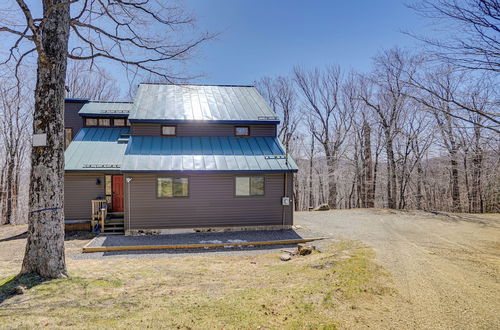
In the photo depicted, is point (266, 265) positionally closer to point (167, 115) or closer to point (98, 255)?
point (98, 255)

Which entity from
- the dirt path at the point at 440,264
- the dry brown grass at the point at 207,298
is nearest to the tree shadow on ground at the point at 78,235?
the dry brown grass at the point at 207,298

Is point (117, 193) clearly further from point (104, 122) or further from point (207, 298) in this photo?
point (207, 298)

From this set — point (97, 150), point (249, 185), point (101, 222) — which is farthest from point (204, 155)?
point (97, 150)

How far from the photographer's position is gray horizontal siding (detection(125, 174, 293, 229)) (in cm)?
1052

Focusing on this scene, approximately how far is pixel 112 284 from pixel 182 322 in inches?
90.9

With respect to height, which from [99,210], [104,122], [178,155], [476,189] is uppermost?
[104,122]

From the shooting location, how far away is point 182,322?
337 centimetres

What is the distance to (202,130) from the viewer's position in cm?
1255

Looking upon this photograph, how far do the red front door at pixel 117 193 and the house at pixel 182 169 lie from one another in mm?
41

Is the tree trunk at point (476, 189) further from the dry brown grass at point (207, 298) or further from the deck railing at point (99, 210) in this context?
the deck railing at point (99, 210)

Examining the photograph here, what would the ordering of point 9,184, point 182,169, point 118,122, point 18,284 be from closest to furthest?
point 18,284 < point 182,169 < point 118,122 < point 9,184

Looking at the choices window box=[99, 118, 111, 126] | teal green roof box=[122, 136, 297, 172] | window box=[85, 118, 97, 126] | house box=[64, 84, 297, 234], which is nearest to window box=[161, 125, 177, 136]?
house box=[64, 84, 297, 234]

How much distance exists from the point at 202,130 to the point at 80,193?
20.0ft

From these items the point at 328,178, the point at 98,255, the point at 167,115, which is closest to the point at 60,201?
the point at 98,255
